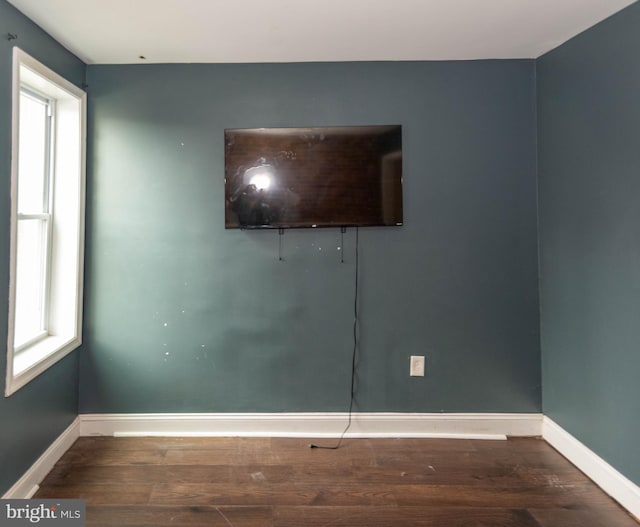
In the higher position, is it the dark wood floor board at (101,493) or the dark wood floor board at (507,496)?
the dark wood floor board at (101,493)

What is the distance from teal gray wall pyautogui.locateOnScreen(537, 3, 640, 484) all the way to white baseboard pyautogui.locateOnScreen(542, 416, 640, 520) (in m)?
0.04

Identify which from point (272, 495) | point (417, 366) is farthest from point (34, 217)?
point (417, 366)

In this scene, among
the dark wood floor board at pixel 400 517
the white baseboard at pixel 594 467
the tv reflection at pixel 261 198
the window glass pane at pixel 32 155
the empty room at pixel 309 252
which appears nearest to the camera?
the dark wood floor board at pixel 400 517

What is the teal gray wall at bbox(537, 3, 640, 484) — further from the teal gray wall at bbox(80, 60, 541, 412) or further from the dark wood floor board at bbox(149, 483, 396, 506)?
the dark wood floor board at bbox(149, 483, 396, 506)

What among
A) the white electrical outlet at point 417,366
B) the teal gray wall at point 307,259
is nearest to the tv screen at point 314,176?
the teal gray wall at point 307,259

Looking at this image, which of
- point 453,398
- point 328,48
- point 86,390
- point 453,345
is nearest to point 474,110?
point 328,48

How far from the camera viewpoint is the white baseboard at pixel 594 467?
2.00 metres

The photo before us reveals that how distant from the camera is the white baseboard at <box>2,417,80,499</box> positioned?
203cm

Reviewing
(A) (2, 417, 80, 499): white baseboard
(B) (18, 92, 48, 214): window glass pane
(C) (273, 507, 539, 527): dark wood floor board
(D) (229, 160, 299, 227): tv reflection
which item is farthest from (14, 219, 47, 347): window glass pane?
(C) (273, 507, 539, 527): dark wood floor board

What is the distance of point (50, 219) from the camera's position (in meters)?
2.54

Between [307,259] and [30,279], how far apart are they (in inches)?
62.4

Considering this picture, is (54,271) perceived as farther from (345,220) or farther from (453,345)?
(453,345)

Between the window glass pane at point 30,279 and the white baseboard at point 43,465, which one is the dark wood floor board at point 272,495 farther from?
the window glass pane at point 30,279

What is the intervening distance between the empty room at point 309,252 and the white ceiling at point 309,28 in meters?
0.03
